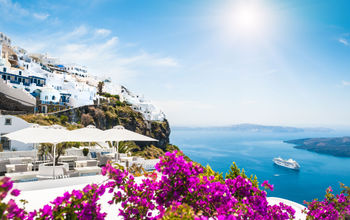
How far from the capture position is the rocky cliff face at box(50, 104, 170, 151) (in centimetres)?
4350

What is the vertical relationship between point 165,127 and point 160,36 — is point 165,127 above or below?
below

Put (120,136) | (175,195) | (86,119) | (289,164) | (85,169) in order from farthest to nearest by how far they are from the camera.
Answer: (289,164) < (86,119) < (120,136) < (85,169) < (175,195)

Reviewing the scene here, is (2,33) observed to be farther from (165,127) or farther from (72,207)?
(72,207)

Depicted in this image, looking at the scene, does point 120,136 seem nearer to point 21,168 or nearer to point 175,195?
point 21,168

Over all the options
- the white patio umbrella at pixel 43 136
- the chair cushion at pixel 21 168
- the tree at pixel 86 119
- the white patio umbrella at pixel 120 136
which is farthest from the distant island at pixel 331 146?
the chair cushion at pixel 21 168

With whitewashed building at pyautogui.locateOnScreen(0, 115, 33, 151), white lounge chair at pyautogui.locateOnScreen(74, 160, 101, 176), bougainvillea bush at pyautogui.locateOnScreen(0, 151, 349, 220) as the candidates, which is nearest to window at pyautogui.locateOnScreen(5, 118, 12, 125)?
whitewashed building at pyautogui.locateOnScreen(0, 115, 33, 151)

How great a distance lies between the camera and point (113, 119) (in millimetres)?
49531

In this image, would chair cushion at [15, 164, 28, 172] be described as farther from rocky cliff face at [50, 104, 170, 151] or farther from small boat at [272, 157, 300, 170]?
small boat at [272, 157, 300, 170]

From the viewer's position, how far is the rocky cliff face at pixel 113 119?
43.5 m

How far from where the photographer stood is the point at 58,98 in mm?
45656

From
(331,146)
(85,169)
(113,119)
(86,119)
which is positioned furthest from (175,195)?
(331,146)

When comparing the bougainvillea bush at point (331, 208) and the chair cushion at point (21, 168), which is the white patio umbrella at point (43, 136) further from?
the bougainvillea bush at point (331, 208)

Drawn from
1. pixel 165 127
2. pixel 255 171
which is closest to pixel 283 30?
pixel 165 127

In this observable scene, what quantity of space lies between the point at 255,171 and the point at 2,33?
90.0 metres
